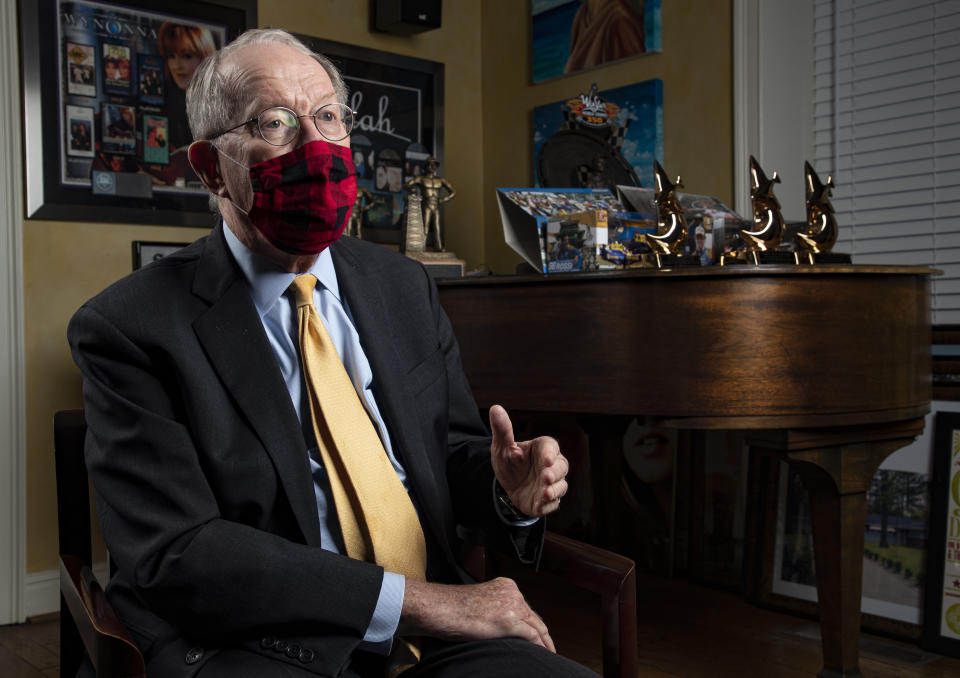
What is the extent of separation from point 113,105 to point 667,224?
2001mm

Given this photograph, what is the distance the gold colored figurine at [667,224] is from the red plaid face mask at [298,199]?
1.08 m

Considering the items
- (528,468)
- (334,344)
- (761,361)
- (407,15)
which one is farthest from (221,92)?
(407,15)

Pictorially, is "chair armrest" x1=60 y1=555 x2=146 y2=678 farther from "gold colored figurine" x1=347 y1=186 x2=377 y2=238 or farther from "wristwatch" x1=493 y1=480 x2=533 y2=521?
"gold colored figurine" x1=347 y1=186 x2=377 y2=238

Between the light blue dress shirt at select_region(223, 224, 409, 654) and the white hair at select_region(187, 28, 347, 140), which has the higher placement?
the white hair at select_region(187, 28, 347, 140)

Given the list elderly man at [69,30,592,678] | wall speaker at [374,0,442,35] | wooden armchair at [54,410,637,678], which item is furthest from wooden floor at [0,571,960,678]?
wall speaker at [374,0,442,35]

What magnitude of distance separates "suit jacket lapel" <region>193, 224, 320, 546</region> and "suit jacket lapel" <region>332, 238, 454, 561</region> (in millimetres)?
161

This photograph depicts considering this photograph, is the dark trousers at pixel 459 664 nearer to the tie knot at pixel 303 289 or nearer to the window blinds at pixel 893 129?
the tie knot at pixel 303 289

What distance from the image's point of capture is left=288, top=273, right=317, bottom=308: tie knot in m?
1.33

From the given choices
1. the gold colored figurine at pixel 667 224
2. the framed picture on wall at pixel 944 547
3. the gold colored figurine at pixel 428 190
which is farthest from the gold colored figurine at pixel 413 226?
the framed picture on wall at pixel 944 547

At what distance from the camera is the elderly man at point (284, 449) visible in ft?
3.77

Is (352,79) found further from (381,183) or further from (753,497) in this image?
(753,497)

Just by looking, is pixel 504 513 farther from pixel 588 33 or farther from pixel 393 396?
pixel 588 33

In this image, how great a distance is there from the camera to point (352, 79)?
12.3 ft

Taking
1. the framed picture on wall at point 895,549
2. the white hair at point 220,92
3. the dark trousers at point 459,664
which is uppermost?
the white hair at point 220,92
